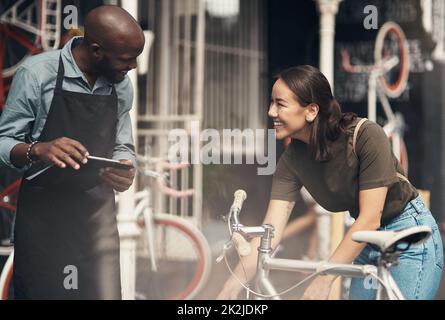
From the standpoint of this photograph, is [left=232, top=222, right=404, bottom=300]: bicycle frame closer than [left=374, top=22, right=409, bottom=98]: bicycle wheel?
Yes

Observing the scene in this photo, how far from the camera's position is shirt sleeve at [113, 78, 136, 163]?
407cm

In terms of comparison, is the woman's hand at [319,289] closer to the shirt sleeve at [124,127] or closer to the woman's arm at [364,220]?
the woman's arm at [364,220]

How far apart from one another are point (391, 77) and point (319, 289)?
1635 mm

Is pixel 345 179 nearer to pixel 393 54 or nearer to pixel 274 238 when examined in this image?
pixel 274 238

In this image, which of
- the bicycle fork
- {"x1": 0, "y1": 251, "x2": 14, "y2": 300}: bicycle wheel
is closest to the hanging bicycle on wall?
{"x1": 0, "y1": 251, "x2": 14, "y2": 300}: bicycle wheel

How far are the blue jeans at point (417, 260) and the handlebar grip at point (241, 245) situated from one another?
569 mm

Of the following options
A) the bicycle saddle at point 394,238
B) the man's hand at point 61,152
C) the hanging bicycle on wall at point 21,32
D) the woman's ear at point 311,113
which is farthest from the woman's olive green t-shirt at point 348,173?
the hanging bicycle on wall at point 21,32

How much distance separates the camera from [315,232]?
193 inches

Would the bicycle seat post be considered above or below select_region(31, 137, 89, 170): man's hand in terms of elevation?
below

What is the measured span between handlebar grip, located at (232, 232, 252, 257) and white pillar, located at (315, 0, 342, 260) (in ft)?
4.44

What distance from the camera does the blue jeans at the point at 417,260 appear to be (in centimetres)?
339

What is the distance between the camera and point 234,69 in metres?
5.14

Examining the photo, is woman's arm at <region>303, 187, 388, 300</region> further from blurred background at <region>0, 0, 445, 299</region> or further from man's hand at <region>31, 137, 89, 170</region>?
man's hand at <region>31, 137, 89, 170</region>
